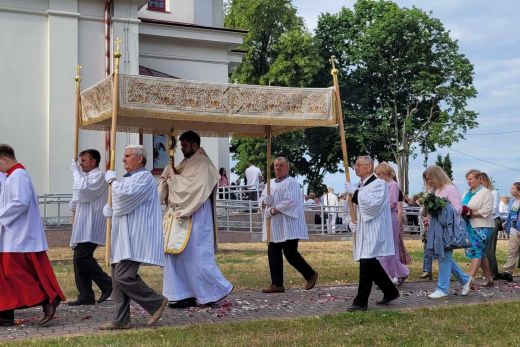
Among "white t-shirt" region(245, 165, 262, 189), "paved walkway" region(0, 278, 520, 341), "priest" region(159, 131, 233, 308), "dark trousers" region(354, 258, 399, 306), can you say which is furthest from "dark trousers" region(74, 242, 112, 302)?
"white t-shirt" region(245, 165, 262, 189)

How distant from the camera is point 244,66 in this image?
43.3 meters

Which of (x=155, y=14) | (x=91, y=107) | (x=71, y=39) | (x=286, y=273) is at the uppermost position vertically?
(x=155, y=14)

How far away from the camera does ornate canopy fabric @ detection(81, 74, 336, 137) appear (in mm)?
9789

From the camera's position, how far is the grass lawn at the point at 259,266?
1292cm

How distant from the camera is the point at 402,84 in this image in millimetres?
Result: 46594

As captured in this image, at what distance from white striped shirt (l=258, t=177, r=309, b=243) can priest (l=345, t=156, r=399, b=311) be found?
224 centimetres

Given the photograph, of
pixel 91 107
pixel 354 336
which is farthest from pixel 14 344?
pixel 91 107

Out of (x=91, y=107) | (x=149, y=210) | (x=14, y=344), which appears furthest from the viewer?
(x=91, y=107)

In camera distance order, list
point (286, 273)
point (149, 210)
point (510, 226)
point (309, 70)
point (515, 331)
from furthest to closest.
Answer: point (309, 70) < point (286, 273) < point (510, 226) < point (149, 210) < point (515, 331)

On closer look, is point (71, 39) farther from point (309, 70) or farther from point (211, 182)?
point (309, 70)

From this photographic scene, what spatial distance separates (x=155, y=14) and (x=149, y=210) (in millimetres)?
23211

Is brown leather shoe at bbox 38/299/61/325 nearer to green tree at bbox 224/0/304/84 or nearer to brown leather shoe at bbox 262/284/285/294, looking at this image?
brown leather shoe at bbox 262/284/285/294

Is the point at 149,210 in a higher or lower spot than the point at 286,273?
higher

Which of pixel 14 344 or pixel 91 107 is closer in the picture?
pixel 14 344
